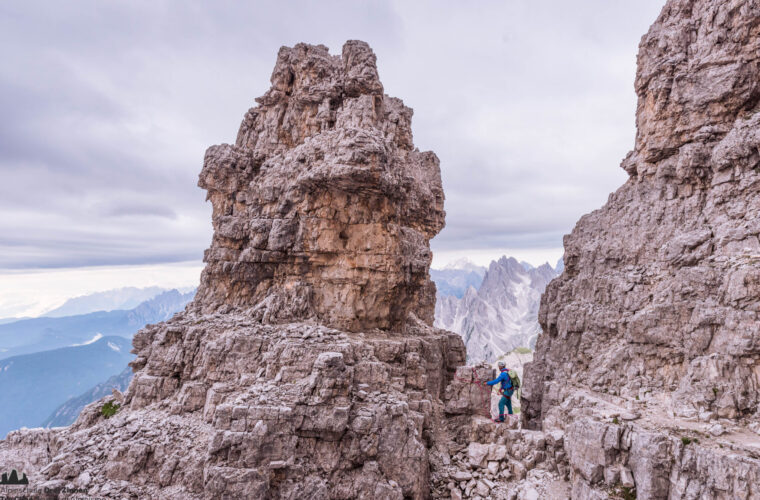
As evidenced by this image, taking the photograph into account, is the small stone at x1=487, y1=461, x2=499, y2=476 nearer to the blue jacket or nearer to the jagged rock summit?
the jagged rock summit

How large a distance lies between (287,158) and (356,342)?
14264mm

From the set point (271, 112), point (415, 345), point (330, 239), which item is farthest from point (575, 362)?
point (271, 112)

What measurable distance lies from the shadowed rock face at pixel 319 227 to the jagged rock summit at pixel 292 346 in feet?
0.34

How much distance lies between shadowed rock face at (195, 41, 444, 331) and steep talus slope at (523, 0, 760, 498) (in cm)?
1383

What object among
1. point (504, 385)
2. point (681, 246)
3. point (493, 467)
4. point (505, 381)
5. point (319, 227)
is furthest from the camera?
point (319, 227)

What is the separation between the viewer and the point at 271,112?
30.7 meters

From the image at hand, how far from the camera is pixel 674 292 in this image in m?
21.3

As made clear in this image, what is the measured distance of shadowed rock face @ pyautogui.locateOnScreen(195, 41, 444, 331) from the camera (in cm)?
2352

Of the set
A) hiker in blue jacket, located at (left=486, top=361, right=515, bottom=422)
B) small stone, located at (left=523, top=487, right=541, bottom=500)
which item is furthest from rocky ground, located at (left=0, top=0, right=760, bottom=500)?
hiker in blue jacket, located at (left=486, top=361, right=515, bottom=422)

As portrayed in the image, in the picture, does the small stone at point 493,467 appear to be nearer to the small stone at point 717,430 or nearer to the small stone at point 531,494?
the small stone at point 531,494

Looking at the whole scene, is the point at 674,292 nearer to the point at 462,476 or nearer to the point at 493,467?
the point at 493,467

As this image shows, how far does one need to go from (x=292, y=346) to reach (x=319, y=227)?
28.1 feet

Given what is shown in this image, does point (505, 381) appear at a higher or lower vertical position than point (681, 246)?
lower

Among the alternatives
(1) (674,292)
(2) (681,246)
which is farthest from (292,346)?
(2) (681,246)
